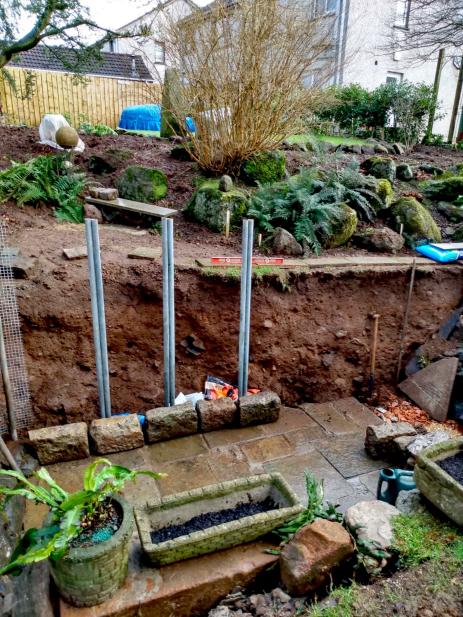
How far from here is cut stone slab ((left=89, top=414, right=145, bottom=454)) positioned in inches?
136

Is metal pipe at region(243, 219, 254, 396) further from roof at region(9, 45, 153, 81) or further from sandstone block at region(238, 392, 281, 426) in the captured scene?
roof at region(9, 45, 153, 81)

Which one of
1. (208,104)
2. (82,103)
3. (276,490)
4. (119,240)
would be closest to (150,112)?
(82,103)

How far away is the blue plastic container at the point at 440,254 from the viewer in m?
5.16

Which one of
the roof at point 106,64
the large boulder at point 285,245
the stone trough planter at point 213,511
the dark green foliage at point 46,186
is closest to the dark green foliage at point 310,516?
the stone trough planter at point 213,511

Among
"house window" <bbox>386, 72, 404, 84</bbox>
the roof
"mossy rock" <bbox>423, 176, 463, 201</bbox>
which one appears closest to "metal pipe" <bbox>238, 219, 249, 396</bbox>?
"mossy rock" <bbox>423, 176, 463, 201</bbox>

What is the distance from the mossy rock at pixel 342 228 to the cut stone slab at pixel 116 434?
318cm

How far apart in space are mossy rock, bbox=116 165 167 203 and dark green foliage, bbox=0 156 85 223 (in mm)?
586

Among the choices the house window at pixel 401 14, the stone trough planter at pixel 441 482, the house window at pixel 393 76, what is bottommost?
the stone trough planter at pixel 441 482

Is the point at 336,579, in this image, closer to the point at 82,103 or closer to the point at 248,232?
the point at 248,232

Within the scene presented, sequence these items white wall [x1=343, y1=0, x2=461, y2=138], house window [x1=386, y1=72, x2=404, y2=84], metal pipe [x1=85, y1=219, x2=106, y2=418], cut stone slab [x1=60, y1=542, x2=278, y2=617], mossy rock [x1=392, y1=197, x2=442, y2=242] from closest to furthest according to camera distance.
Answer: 1. cut stone slab [x1=60, y1=542, x2=278, y2=617]
2. metal pipe [x1=85, y1=219, x2=106, y2=418]
3. mossy rock [x1=392, y1=197, x2=442, y2=242]
4. white wall [x1=343, y1=0, x2=461, y2=138]
5. house window [x1=386, y1=72, x2=404, y2=84]

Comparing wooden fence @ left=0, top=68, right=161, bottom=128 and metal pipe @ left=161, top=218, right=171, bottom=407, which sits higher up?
wooden fence @ left=0, top=68, right=161, bottom=128

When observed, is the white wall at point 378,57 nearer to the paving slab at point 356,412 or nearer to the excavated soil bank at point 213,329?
the excavated soil bank at point 213,329

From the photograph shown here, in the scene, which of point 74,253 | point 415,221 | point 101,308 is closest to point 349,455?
point 101,308

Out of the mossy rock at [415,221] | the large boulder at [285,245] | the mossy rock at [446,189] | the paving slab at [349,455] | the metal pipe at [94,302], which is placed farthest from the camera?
the mossy rock at [446,189]
